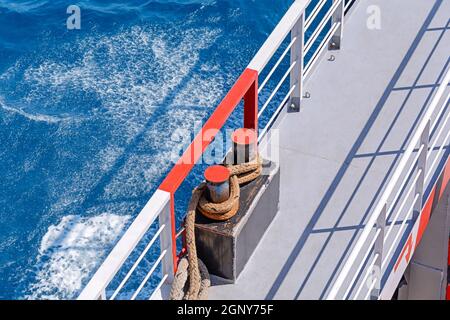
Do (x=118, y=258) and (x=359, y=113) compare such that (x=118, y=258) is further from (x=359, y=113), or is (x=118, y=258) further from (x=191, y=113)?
(x=191, y=113)

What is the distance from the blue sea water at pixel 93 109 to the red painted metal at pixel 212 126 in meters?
4.64

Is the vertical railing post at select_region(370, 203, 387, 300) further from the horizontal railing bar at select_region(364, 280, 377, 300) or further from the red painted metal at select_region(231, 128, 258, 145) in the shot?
the red painted metal at select_region(231, 128, 258, 145)

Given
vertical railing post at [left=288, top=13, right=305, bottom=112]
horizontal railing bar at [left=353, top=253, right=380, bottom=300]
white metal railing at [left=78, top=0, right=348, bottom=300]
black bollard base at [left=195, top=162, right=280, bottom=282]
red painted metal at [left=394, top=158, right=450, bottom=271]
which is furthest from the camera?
vertical railing post at [left=288, top=13, right=305, bottom=112]

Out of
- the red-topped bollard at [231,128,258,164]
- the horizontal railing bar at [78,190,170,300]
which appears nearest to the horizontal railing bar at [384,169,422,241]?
the red-topped bollard at [231,128,258,164]

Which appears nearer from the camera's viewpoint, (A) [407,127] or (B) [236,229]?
(B) [236,229]

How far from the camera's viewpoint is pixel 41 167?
39.4ft

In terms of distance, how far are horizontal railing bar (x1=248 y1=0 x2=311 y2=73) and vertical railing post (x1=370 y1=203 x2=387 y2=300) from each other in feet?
4.52

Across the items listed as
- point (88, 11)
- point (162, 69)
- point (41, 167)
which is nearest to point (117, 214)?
point (41, 167)

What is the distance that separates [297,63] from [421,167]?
52.0 inches

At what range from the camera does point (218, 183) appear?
6156 mm

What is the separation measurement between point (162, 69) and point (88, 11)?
193cm

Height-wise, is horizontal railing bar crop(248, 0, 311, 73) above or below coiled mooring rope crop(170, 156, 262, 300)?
above

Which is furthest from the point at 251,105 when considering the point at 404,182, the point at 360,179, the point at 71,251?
the point at 71,251

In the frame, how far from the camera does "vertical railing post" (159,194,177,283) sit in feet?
19.6
